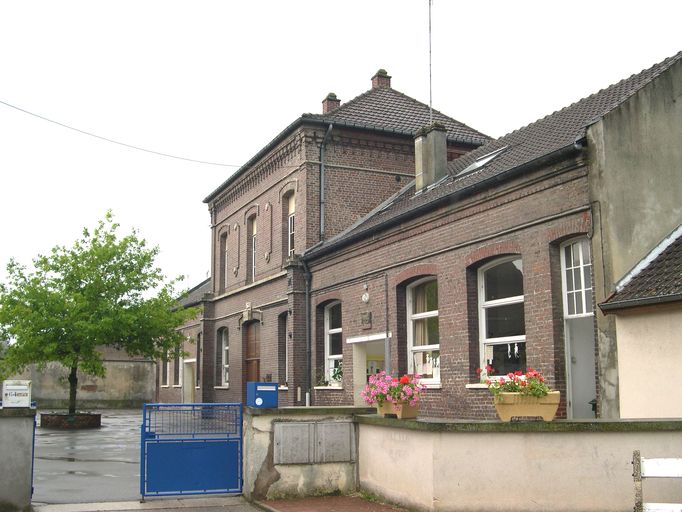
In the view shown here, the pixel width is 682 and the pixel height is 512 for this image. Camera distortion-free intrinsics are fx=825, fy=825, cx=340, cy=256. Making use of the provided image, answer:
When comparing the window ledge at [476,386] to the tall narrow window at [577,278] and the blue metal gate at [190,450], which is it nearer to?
the tall narrow window at [577,278]

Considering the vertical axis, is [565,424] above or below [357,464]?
above

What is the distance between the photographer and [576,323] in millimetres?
13945

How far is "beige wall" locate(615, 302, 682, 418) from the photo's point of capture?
11.4 metres

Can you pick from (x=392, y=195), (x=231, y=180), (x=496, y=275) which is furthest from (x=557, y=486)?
(x=231, y=180)

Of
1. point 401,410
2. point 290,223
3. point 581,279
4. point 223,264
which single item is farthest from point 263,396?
point 223,264

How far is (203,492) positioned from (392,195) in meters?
14.3

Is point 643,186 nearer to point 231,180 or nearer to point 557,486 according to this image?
point 557,486

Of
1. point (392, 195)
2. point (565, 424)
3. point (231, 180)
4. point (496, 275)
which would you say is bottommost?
point (565, 424)

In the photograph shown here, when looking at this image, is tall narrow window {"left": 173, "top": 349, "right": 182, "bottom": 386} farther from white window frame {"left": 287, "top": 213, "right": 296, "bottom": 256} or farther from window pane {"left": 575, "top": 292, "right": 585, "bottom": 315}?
window pane {"left": 575, "top": 292, "right": 585, "bottom": 315}

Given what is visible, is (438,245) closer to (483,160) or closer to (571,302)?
(483,160)

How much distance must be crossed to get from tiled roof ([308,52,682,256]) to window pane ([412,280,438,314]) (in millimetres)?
1607

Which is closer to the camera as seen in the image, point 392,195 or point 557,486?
point 557,486

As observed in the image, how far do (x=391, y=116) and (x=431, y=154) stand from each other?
541cm

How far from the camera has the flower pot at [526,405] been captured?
1020cm
